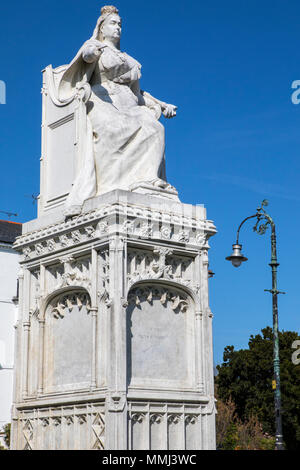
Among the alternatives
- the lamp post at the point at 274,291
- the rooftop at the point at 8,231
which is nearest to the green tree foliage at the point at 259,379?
the rooftop at the point at 8,231

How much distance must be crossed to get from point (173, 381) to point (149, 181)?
4307mm

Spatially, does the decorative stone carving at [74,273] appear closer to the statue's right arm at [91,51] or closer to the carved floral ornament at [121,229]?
the carved floral ornament at [121,229]

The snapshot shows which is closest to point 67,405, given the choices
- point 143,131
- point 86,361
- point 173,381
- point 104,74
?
point 86,361

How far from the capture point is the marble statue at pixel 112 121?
56.4 feet

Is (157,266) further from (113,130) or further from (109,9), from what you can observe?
(109,9)

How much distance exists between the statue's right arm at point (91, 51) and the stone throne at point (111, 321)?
66cm

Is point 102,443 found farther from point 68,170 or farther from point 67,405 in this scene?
point 68,170

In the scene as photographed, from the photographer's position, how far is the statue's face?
18203 millimetres

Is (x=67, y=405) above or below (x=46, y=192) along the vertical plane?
below

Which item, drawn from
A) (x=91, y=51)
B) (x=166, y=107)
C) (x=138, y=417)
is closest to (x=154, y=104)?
(x=166, y=107)

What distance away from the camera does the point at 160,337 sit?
1648 centimetres

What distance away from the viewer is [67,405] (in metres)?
16.2
